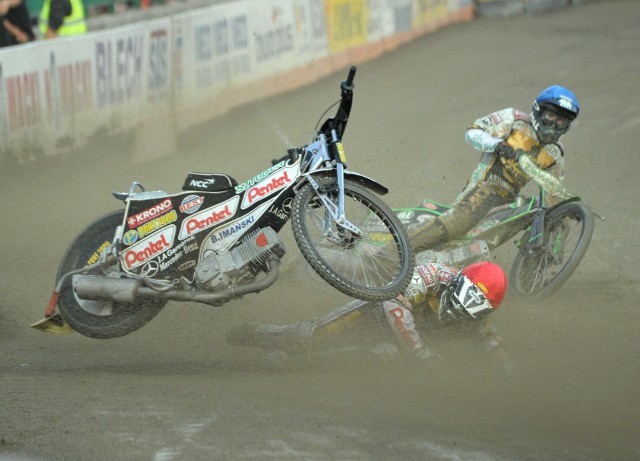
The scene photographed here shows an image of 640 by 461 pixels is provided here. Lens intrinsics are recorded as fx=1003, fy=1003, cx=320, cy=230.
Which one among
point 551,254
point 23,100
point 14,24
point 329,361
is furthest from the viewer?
point 14,24

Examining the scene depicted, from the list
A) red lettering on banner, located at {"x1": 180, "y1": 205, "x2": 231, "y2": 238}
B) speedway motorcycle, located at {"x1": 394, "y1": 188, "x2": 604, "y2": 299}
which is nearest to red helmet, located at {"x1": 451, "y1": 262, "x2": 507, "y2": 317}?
speedway motorcycle, located at {"x1": 394, "y1": 188, "x2": 604, "y2": 299}

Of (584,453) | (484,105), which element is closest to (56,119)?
(484,105)

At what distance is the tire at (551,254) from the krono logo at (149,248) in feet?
10.6

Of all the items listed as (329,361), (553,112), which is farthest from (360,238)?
(553,112)

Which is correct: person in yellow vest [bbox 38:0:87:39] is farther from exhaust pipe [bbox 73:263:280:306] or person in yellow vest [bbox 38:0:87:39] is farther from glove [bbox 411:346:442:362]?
glove [bbox 411:346:442:362]

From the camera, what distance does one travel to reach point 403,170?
12141 mm

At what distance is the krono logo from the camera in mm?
6891

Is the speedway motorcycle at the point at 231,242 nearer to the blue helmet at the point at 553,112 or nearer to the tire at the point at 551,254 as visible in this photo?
the tire at the point at 551,254

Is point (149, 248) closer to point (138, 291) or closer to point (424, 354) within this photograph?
point (138, 291)

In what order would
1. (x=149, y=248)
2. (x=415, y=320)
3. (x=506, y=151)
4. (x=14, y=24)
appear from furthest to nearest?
1. (x=14, y=24)
2. (x=506, y=151)
3. (x=415, y=320)
4. (x=149, y=248)

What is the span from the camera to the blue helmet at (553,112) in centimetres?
841

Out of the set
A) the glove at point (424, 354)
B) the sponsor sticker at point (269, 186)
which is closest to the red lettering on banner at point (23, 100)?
the sponsor sticker at point (269, 186)

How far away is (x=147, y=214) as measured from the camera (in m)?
6.93

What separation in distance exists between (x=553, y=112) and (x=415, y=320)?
240 cm
